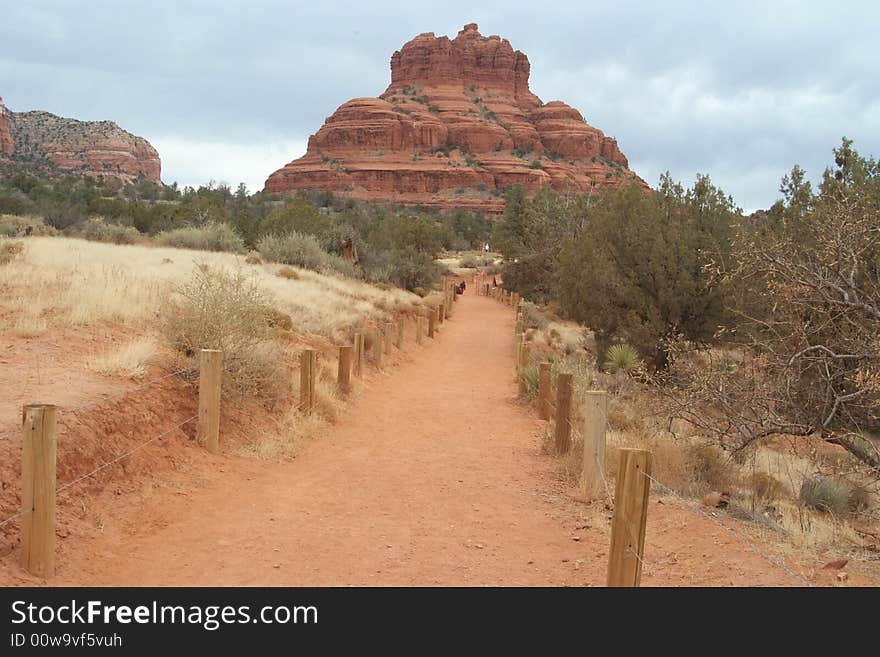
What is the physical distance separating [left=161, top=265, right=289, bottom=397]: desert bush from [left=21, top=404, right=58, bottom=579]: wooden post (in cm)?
463

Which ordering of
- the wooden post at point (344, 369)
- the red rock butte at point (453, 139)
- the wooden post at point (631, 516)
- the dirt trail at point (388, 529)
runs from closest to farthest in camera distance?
the wooden post at point (631, 516) < the dirt trail at point (388, 529) < the wooden post at point (344, 369) < the red rock butte at point (453, 139)

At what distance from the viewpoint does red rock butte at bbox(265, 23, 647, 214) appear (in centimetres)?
12475

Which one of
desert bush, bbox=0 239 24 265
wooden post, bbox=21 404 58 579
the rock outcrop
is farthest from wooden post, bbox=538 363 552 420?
the rock outcrop

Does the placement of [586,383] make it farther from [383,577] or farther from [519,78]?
[519,78]

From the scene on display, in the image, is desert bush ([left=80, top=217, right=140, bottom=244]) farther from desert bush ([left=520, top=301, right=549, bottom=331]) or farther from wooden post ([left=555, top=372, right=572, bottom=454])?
wooden post ([left=555, top=372, right=572, bottom=454])

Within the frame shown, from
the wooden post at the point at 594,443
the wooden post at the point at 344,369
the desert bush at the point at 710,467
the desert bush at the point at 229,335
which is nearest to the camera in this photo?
the wooden post at the point at 594,443

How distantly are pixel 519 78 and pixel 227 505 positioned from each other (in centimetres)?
16297

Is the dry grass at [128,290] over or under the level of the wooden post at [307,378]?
over

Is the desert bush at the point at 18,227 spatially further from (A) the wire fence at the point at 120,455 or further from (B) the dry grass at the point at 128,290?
(A) the wire fence at the point at 120,455

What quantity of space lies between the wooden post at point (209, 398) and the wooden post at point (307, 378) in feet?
7.98

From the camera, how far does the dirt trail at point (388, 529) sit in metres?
5.74

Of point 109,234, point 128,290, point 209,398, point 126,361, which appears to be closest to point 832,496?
point 209,398

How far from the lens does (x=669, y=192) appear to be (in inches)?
781

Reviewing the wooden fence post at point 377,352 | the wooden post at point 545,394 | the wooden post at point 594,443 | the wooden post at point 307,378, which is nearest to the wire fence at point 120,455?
the wooden post at point 307,378
